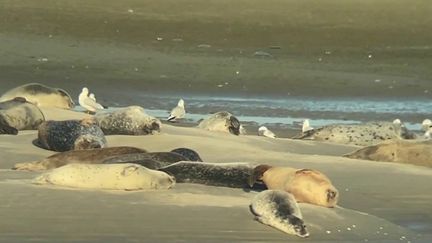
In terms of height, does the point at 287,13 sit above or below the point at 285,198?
above

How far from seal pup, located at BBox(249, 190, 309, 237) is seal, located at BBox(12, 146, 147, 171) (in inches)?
68.5

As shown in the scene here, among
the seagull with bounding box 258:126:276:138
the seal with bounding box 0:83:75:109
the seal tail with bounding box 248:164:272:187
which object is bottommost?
the seal tail with bounding box 248:164:272:187

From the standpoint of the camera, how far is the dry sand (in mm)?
5863

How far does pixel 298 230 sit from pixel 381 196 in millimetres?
1705

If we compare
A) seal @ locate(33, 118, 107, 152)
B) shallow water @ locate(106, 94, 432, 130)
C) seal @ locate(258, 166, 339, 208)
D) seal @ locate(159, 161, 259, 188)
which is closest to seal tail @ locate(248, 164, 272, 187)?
seal @ locate(159, 161, 259, 188)

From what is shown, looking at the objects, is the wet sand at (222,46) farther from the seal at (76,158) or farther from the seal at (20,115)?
the seal at (76,158)

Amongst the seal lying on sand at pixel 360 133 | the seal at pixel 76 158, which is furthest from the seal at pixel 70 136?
the seal lying on sand at pixel 360 133

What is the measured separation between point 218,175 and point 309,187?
655 millimetres

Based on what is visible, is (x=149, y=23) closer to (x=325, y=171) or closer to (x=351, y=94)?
(x=351, y=94)

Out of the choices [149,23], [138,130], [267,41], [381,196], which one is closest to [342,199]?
[381,196]

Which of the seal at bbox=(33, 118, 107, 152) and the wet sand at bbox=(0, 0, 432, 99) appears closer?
the seal at bbox=(33, 118, 107, 152)

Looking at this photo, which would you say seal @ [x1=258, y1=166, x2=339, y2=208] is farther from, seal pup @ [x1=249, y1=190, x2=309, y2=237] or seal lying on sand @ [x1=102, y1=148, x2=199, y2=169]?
seal lying on sand @ [x1=102, y1=148, x2=199, y2=169]

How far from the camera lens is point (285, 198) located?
6.21 m

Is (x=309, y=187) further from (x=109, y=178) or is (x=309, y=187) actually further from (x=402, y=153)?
(x=402, y=153)
